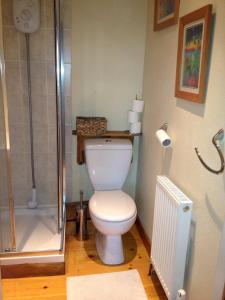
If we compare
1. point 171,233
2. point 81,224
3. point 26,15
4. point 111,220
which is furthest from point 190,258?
point 26,15

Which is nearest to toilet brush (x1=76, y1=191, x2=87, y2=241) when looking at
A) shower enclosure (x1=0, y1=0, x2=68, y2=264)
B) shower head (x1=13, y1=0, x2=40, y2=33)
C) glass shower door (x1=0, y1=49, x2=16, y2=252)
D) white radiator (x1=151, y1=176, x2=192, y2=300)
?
shower enclosure (x1=0, y1=0, x2=68, y2=264)

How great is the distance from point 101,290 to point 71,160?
1.14 metres

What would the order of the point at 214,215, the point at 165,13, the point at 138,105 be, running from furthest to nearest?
the point at 138,105 < the point at 165,13 < the point at 214,215

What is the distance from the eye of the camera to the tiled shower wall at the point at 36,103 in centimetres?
223

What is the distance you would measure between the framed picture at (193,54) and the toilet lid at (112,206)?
0.92 meters

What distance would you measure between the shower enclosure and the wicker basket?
0.22m

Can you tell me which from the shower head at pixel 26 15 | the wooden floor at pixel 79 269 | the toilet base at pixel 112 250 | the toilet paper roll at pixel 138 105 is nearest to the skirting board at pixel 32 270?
the wooden floor at pixel 79 269

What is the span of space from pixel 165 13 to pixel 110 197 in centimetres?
142

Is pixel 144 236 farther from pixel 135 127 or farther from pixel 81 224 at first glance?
pixel 135 127

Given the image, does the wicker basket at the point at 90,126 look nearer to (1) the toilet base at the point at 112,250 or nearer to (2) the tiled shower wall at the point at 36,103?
(2) the tiled shower wall at the point at 36,103

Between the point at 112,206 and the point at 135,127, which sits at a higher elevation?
the point at 135,127

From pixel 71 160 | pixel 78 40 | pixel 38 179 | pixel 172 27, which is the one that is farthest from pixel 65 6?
pixel 38 179

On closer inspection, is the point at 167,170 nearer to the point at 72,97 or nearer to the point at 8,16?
the point at 72,97

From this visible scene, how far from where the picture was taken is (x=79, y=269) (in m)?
2.11
